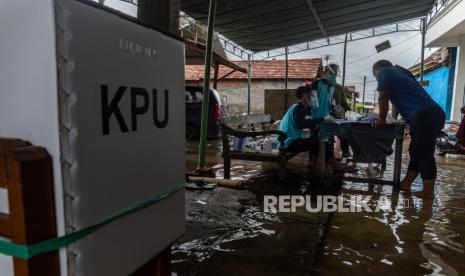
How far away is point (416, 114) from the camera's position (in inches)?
148

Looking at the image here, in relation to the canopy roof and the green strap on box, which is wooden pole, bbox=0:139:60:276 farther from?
the canopy roof

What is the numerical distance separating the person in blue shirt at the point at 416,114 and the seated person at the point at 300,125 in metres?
0.87

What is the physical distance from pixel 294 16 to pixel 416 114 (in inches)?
203

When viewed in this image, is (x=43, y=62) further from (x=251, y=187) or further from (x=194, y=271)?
(x=251, y=187)

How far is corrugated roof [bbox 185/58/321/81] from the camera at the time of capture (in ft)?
58.7

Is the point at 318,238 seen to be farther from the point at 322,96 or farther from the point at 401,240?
the point at 322,96

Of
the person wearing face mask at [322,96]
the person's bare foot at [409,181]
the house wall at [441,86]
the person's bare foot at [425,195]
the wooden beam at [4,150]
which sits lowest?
the person's bare foot at [425,195]

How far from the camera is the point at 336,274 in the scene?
6.77ft

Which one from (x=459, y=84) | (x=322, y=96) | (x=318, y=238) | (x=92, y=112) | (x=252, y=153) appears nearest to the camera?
(x=92, y=112)

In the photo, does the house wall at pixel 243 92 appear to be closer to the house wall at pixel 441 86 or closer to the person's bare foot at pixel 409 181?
the house wall at pixel 441 86

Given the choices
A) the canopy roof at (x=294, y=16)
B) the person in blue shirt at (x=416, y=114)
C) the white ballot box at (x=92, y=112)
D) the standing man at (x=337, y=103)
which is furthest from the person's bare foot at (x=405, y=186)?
the canopy roof at (x=294, y=16)

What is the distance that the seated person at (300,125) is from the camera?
4.42 metres

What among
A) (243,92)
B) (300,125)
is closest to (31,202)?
(300,125)

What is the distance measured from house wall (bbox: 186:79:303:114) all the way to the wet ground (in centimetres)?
1352
